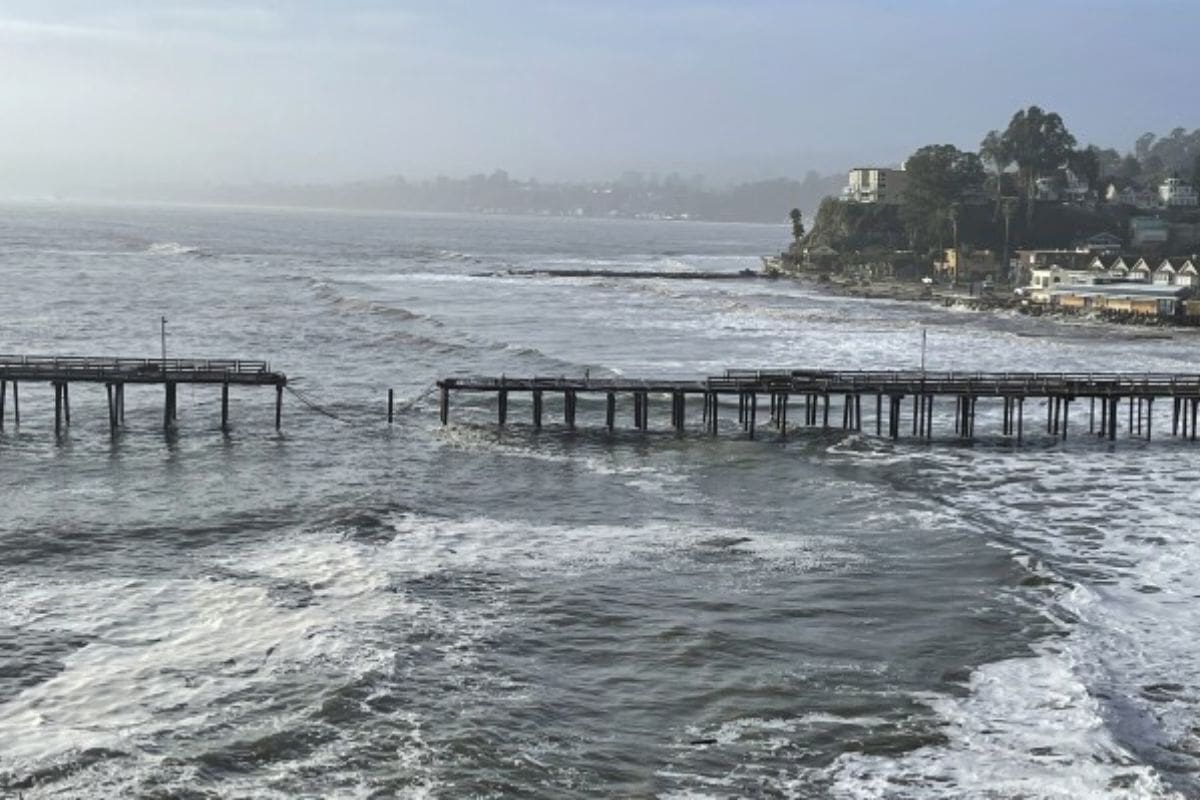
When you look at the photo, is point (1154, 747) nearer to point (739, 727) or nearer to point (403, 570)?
point (739, 727)

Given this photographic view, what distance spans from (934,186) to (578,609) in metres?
137

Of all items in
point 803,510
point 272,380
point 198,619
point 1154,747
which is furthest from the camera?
point 272,380

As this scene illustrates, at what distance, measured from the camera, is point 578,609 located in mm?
31594

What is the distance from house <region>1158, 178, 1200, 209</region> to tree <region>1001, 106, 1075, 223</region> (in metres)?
15.0

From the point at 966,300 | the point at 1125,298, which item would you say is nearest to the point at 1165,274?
the point at 1125,298

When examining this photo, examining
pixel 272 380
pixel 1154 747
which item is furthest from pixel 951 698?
pixel 272 380

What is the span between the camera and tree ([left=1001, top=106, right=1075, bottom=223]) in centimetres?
16788

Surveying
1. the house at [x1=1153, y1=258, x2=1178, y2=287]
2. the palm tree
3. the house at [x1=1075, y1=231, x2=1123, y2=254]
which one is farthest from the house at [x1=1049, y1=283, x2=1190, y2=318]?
the house at [x1=1075, y1=231, x2=1123, y2=254]

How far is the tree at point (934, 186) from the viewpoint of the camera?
159m

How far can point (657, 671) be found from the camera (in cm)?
2786

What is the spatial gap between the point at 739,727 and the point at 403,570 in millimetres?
12108

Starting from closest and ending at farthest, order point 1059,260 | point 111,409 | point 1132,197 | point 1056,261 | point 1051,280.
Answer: point 111,409, point 1051,280, point 1056,261, point 1059,260, point 1132,197

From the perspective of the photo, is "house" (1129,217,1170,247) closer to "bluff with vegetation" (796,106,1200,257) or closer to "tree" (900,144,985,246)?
"bluff with vegetation" (796,106,1200,257)

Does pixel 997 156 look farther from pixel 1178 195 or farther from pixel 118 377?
pixel 118 377
